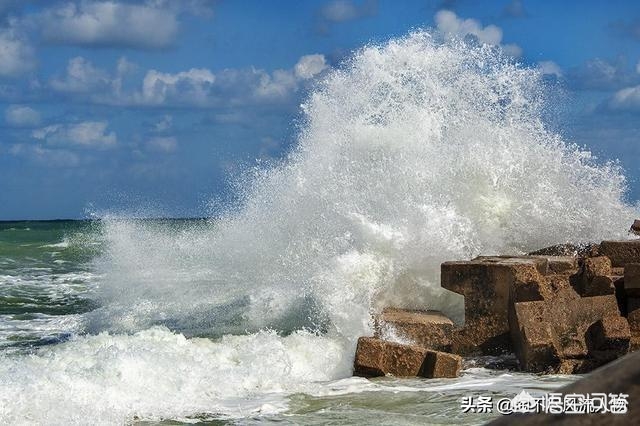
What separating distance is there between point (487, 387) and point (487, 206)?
14.5 ft

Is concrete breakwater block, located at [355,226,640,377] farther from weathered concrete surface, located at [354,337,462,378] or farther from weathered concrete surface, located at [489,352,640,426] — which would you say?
weathered concrete surface, located at [489,352,640,426]

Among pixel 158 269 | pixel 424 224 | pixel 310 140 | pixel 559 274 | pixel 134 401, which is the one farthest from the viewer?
pixel 158 269

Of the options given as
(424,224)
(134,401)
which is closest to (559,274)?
(424,224)

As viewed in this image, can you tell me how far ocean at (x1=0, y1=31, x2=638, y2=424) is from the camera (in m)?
5.76

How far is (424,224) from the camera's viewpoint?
909cm

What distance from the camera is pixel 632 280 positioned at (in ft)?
22.1

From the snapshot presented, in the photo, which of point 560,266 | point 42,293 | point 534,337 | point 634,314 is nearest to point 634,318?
point 634,314

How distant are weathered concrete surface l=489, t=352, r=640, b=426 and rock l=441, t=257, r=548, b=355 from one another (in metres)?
5.43

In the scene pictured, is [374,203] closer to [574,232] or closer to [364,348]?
[574,232]

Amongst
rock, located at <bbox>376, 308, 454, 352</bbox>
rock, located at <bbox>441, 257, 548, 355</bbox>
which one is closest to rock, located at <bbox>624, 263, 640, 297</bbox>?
rock, located at <bbox>441, 257, 548, 355</bbox>

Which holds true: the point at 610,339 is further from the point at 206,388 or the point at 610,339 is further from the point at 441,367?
the point at 206,388

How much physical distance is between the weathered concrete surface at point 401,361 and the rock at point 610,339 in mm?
981

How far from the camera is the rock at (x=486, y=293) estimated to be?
7.00m

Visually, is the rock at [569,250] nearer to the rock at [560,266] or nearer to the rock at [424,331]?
the rock at [560,266]
